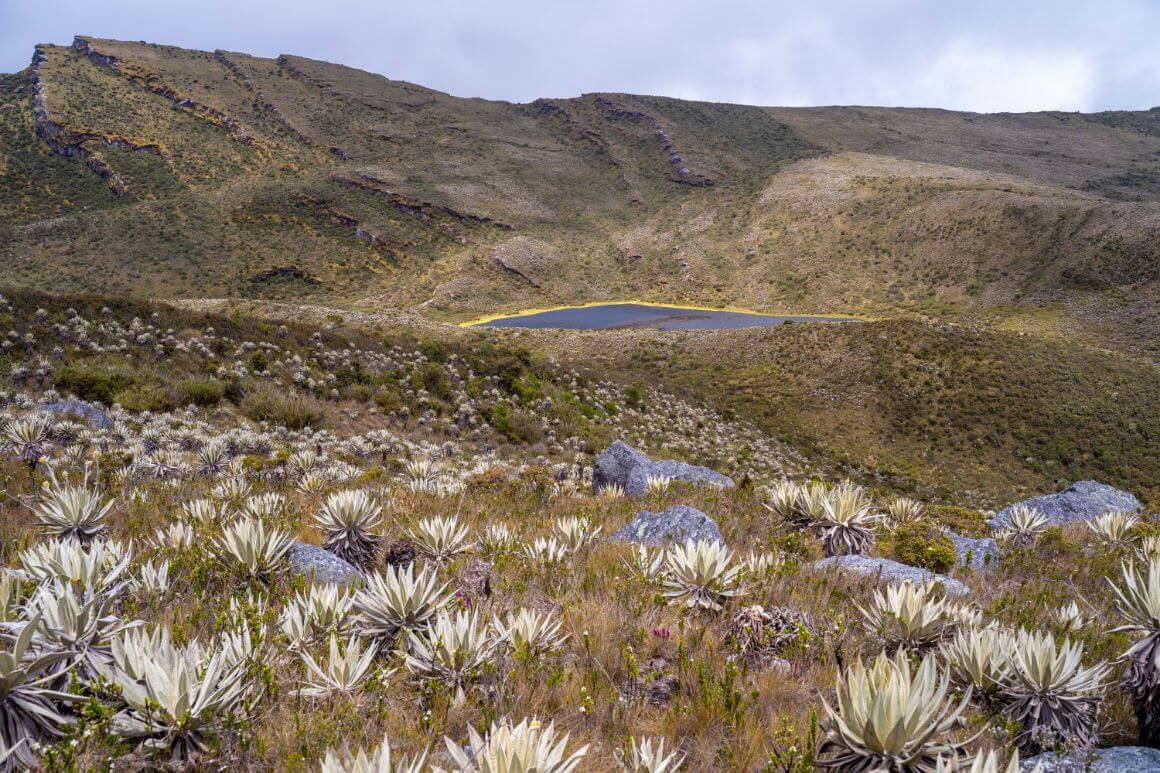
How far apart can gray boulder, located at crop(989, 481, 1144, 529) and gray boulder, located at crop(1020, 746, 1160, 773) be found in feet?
24.8

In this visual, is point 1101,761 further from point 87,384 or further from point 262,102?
point 262,102

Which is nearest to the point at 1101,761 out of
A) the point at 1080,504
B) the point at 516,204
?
the point at 1080,504

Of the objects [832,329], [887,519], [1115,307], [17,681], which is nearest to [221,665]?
[17,681]

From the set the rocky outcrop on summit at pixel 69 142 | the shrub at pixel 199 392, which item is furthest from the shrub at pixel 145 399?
the rocky outcrop on summit at pixel 69 142

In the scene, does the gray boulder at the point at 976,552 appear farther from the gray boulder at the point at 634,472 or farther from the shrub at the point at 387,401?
the shrub at the point at 387,401

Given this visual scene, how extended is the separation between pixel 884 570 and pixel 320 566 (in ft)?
14.5

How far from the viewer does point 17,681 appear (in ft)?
5.71

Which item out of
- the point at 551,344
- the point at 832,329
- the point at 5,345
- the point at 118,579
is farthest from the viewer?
the point at 551,344

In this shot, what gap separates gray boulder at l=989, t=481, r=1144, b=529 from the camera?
30.5ft

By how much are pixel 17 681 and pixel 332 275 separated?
237 feet

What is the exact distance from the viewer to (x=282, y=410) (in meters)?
12.6

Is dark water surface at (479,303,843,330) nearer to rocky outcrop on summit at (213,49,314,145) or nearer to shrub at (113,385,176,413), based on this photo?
shrub at (113,385,176,413)

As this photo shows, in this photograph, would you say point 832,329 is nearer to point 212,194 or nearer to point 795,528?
point 795,528

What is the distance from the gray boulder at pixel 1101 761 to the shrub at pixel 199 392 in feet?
47.1
